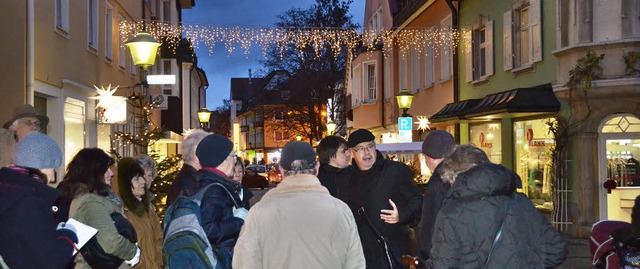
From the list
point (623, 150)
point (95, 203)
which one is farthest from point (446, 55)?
point (95, 203)

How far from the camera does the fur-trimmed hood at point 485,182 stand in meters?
4.43

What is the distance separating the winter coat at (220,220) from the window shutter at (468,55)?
17867 millimetres

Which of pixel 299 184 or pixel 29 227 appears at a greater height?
pixel 299 184

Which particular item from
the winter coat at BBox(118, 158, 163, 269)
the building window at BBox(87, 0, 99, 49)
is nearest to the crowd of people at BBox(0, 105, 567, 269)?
the winter coat at BBox(118, 158, 163, 269)

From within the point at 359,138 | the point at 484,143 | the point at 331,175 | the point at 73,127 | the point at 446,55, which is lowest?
the point at 331,175

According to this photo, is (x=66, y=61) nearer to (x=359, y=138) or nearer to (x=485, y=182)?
(x=359, y=138)

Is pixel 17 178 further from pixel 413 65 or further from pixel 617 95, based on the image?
pixel 413 65

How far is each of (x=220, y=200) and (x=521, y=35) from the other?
602 inches

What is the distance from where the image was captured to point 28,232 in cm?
395

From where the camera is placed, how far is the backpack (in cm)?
409

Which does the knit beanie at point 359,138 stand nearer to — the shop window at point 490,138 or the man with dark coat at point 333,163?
the man with dark coat at point 333,163

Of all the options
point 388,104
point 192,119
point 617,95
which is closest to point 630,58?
point 617,95

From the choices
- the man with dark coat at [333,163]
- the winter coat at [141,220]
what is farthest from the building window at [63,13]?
the man with dark coat at [333,163]

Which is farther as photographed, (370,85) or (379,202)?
(370,85)
